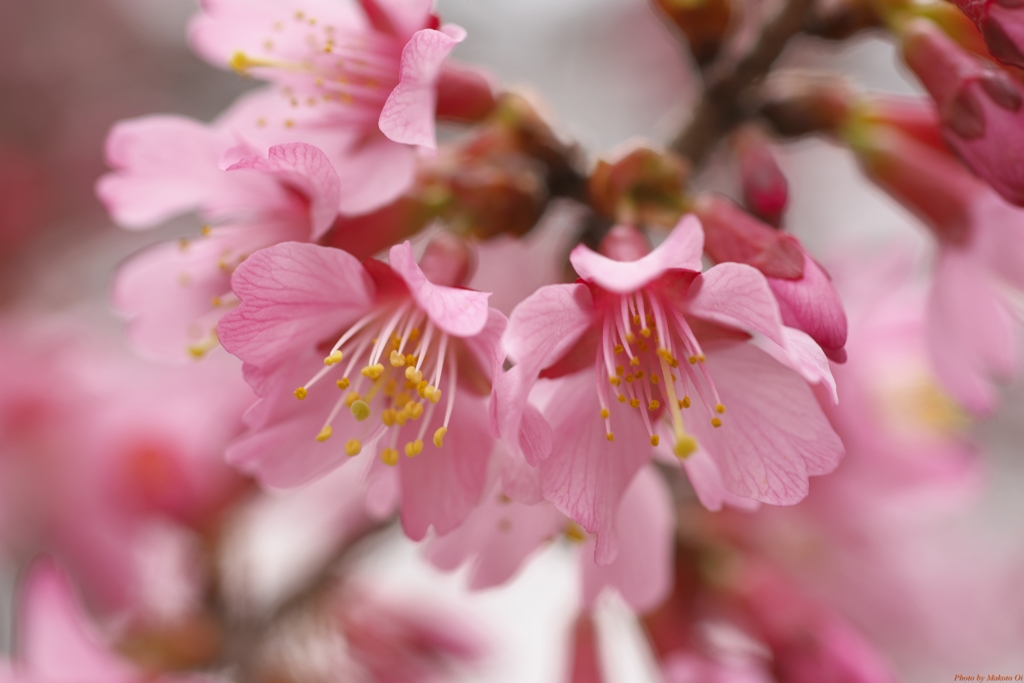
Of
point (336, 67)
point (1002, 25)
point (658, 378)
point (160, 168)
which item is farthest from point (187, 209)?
point (1002, 25)

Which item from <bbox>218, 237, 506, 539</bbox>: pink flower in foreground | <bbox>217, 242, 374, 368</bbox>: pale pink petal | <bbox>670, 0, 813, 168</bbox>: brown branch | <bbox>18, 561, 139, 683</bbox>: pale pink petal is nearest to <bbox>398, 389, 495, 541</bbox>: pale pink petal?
<bbox>218, 237, 506, 539</bbox>: pink flower in foreground

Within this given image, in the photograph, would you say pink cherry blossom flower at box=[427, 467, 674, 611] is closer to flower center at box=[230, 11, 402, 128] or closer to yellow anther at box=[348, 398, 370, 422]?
yellow anther at box=[348, 398, 370, 422]

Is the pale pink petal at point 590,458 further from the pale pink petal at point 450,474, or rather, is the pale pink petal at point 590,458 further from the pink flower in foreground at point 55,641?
the pink flower in foreground at point 55,641

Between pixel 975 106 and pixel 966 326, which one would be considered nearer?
pixel 975 106

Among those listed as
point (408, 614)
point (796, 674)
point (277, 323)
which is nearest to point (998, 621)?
point (796, 674)

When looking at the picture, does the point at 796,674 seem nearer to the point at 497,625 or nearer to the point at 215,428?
the point at 497,625

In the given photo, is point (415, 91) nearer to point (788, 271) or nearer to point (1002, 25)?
point (788, 271)

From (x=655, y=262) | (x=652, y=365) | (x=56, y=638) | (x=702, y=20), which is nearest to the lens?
(x=655, y=262)
